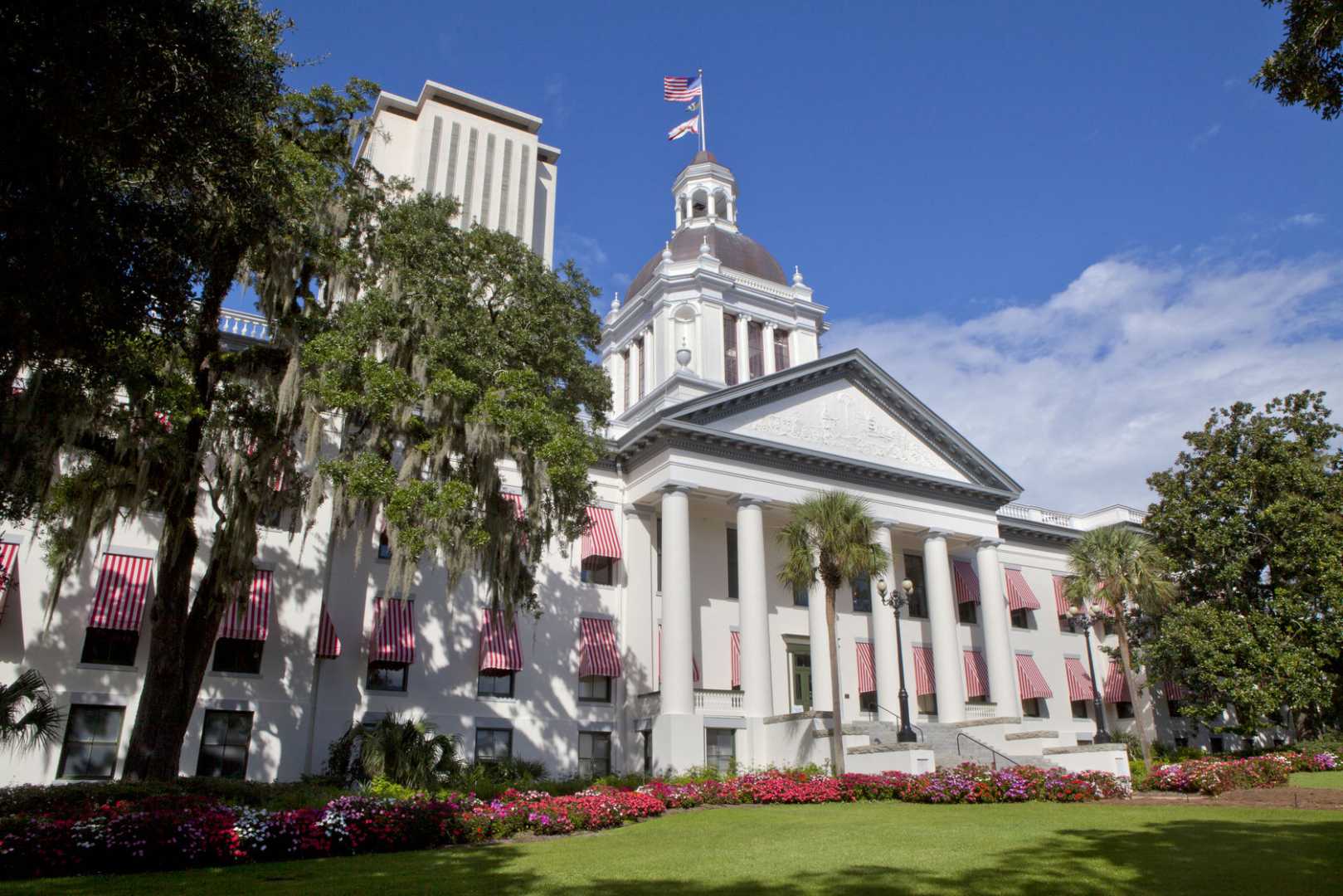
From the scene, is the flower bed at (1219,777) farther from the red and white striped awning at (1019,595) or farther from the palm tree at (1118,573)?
the red and white striped awning at (1019,595)

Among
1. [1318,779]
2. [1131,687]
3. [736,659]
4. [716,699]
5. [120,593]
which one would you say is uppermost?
[120,593]

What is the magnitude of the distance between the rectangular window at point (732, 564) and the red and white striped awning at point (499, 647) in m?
8.38

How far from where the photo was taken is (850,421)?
3491cm

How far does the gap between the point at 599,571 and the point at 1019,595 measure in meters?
18.3

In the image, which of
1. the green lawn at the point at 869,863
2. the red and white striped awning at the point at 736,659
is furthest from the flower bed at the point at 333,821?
the red and white striped awning at the point at 736,659

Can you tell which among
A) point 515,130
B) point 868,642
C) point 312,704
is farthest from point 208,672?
point 515,130

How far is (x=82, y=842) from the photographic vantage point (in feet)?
40.6

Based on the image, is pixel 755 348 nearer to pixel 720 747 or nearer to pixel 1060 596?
pixel 1060 596

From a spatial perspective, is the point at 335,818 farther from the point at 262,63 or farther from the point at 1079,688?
the point at 1079,688

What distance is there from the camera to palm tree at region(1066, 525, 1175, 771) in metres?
31.5

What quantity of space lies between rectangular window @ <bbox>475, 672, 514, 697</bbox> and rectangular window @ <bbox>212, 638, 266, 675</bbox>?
20.5ft

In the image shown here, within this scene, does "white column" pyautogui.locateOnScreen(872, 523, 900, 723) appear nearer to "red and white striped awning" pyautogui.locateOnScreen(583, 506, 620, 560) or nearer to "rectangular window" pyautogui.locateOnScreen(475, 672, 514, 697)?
"red and white striped awning" pyautogui.locateOnScreen(583, 506, 620, 560)

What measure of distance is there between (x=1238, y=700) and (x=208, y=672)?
31.9m

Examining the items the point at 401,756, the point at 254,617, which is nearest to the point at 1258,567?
the point at 401,756
